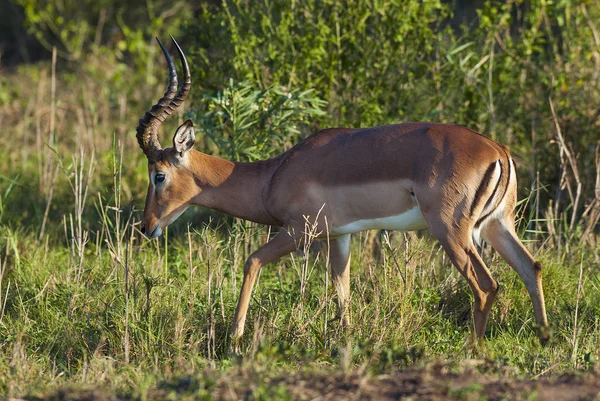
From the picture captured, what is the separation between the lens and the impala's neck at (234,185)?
20.2 ft

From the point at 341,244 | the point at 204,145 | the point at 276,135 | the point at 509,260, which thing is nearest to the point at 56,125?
the point at 204,145

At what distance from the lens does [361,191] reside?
18.6 feet

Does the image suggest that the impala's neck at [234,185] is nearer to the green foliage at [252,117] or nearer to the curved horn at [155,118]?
the curved horn at [155,118]

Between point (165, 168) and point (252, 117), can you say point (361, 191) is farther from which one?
point (252, 117)

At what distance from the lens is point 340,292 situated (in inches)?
241

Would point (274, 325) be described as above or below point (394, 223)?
below

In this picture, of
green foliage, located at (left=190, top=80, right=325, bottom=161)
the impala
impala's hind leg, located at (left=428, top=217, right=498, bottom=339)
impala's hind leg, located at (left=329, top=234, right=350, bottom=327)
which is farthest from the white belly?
green foliage, located at (left=190, top=80, right=325, bottom=161)

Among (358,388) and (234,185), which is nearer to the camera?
(358,388)

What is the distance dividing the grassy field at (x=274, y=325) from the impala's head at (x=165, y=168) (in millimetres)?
181

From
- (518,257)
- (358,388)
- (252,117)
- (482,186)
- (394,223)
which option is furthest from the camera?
(252,117)

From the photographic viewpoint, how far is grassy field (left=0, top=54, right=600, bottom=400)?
4047mm

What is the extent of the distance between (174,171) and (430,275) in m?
1.91

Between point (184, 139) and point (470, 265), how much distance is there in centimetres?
208

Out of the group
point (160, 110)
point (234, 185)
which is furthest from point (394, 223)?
point (160, 110)
